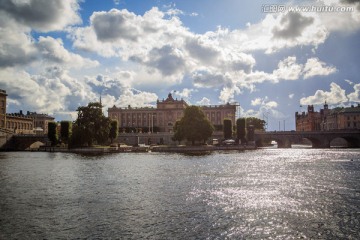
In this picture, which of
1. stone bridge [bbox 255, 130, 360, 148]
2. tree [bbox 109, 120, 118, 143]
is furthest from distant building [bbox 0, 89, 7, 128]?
stone bridge [bbox 255, 130, 360, 148]

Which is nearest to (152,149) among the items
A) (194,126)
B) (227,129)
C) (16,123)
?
(194,126)

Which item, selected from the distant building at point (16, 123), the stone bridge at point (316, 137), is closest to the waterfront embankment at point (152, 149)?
the stone bridge at point (316, 137)

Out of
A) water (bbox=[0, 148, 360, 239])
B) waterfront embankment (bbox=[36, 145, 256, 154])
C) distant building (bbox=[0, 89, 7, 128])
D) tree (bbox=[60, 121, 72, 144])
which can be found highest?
distant building (bbox=[0, 89, 7, 128])

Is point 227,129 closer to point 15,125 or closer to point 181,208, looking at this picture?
point 15,125

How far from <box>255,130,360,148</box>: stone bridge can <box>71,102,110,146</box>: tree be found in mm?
70725

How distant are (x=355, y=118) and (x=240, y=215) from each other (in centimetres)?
19065

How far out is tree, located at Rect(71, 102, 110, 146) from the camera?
120137 millimetres

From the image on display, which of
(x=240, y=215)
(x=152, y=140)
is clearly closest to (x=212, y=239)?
(x=240, y=215)

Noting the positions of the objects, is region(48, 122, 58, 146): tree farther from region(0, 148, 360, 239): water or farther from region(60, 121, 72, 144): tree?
region(0, 148, 360, 239): water

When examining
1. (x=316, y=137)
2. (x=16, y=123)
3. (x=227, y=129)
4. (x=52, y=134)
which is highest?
(x=16, y=123)

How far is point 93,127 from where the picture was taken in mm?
121938

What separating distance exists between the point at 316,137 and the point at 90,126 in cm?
9644

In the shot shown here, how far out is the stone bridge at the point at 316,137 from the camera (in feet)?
502

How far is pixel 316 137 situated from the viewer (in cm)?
15750
